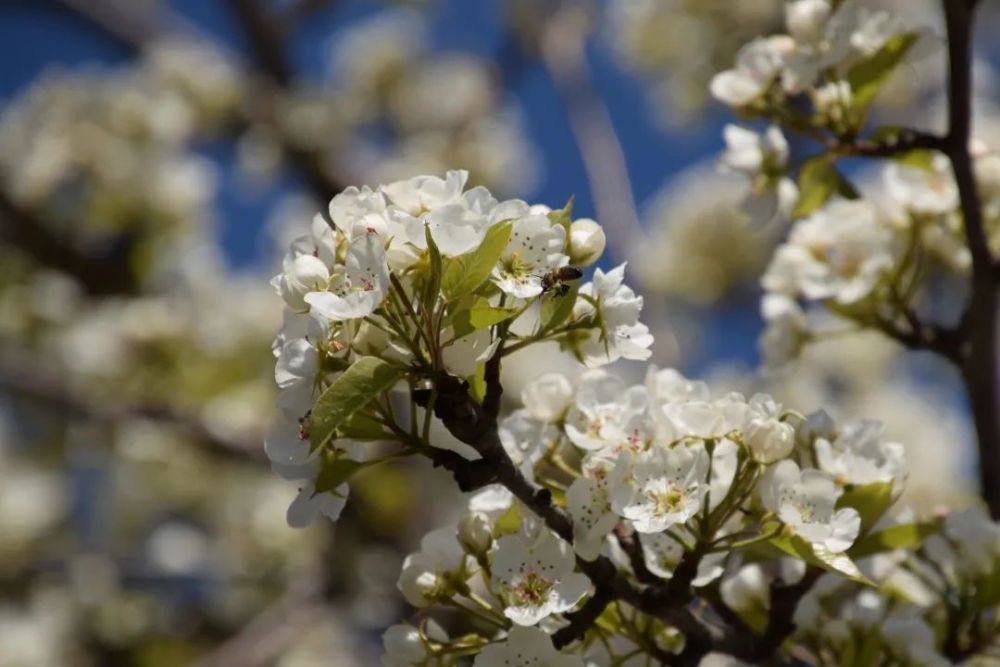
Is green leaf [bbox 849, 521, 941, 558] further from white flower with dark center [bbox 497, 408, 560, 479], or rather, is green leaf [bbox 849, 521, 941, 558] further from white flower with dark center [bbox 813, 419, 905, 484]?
white flower with dark center [bbox 497, 408, 560, 479]

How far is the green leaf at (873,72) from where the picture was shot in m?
1.46

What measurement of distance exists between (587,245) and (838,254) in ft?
2.24

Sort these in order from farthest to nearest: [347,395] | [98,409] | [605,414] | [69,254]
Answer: [69,254] → [98,409] → [605,414] → [347,395]

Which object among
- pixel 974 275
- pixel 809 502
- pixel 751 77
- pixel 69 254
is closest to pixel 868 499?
pixel 809 502

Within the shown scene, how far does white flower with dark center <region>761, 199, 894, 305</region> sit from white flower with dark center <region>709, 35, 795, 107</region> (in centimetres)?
23

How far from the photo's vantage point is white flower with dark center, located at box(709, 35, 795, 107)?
58.8 inches

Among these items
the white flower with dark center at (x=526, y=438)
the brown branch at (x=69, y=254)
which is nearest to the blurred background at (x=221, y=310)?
the brown branch at (x=69, y=254)

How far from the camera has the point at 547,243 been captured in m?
1.01

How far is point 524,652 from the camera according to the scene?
1.00 metres

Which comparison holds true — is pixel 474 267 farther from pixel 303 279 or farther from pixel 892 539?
pixel 892 539

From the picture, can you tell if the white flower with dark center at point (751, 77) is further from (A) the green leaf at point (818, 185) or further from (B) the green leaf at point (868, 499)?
(B) the green leaf at point (868, 499)

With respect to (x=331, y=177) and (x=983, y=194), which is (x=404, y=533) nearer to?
(x=331, y=177)

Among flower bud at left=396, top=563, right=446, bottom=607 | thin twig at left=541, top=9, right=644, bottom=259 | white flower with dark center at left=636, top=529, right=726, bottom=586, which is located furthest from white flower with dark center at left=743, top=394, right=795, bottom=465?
thin twig at left=541, top=9, right=644, bottom=259

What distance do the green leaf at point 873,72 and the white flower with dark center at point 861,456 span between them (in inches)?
19.2
